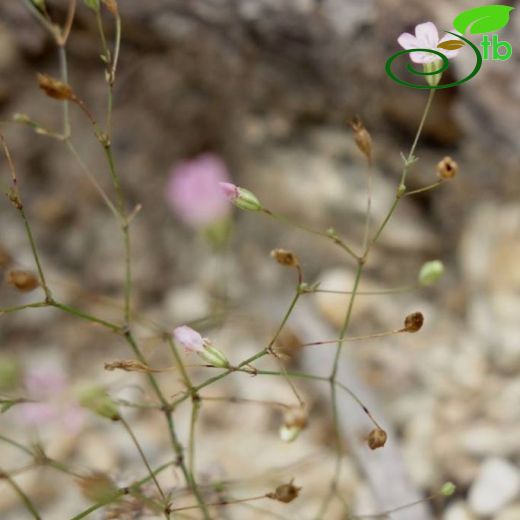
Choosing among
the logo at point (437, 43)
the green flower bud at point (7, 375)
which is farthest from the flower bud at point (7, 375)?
the logo at point (437, 43)

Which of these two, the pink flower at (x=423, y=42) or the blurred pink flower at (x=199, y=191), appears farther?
the blurred pink flower at (x=199, y=191)

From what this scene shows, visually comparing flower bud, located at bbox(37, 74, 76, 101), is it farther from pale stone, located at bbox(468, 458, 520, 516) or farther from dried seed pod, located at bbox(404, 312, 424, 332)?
pale stone, located at bbox(468, 458, 520, 516)

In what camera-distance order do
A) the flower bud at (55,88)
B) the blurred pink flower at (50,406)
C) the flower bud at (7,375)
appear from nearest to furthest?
the flower bud at (55,88) < the flower bud at (7,375) < the blurred pink flower at (50,406)

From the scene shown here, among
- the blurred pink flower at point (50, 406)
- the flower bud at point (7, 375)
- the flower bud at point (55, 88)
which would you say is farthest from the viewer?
the blurred pink flower at point (50, 406)

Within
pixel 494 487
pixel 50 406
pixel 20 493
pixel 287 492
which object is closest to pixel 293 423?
pixel 287 492

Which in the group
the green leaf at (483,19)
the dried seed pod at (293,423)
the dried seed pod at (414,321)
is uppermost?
the green leaf at (483,19)

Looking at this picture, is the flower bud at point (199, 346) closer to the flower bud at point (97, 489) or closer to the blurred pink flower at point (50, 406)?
the flower bud at point (97, 489)

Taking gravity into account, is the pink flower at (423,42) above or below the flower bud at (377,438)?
above
